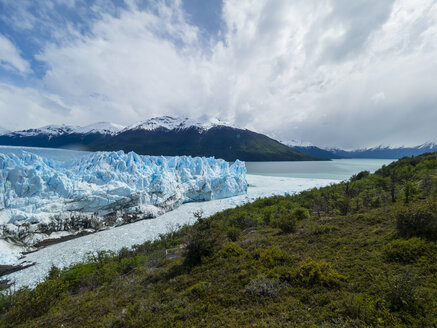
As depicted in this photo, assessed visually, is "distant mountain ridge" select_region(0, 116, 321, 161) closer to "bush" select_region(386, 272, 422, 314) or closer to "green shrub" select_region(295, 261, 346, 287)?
"green shrub" select_region(295, 261, 346, 287)

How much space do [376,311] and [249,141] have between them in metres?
159

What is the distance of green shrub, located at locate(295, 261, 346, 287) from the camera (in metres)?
3.98

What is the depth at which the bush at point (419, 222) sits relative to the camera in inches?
191

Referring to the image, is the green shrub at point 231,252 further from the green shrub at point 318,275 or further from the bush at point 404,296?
the bush at point 404,296

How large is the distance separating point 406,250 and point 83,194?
22.8 meters

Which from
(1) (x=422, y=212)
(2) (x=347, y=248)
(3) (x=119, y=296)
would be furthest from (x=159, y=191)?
(1) (x=422, y=212)

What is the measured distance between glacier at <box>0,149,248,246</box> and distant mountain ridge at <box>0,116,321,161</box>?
106m

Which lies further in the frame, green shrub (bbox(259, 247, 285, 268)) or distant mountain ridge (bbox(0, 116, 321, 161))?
distant mountain ridge (bbox(0, 116, 321, 161))

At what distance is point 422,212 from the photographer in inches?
198

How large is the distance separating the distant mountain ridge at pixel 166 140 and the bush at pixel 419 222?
12496cm

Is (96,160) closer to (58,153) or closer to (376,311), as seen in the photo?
(58,153)

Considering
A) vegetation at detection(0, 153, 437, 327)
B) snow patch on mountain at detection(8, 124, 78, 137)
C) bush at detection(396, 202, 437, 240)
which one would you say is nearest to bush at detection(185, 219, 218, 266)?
vegetation at detection(0, 153, 437, 327)

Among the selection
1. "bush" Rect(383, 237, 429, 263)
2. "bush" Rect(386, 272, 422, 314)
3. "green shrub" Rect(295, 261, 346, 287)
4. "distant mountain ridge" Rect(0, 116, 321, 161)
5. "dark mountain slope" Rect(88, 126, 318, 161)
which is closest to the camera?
"bush" Rect(386, 272, 422, 314)

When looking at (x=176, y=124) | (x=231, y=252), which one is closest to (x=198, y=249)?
(x=231, y=252)
